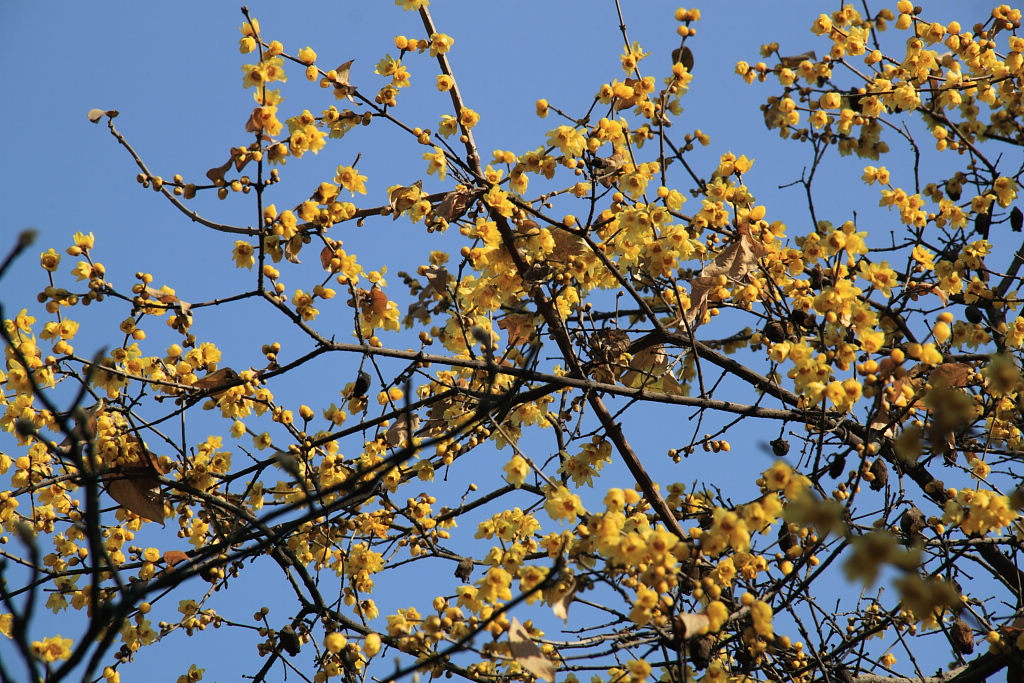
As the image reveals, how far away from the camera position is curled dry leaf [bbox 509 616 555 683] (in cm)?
303

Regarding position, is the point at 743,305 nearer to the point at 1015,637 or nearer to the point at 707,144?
the point at 707,144

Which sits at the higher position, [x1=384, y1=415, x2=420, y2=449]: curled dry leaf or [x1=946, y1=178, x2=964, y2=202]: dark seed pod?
[x1=946, y1=178, x2=964, y2=202]: dark seed pod

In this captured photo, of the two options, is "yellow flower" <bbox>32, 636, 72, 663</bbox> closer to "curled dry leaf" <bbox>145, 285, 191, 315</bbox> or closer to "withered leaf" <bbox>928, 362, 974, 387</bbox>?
"curled dry leaf" <bbox>145, 285, 191, 315</bbox>

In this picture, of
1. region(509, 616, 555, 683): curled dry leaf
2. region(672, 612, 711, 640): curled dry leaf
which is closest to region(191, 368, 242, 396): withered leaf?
region(509, 616, 555, 683): curled dry leaf

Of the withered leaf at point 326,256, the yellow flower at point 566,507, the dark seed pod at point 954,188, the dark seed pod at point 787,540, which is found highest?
the dark seed pod at point 954,188

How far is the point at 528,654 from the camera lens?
3.06 metres

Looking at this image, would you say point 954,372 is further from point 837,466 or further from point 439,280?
point 439,280

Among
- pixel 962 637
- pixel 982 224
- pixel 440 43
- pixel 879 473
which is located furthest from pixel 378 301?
pixel 982 224

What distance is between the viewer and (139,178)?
3553 mm

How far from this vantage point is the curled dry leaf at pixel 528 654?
9.93 feet

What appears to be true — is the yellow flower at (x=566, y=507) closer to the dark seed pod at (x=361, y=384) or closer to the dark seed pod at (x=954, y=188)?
the dark seed pod at (x=361, y=384)

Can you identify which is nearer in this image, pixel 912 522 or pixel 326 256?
pixel 326 256

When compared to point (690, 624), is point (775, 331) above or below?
above

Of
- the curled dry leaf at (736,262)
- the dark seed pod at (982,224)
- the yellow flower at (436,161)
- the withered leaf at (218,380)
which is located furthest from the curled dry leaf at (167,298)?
the dark seed pod at (982,224)
